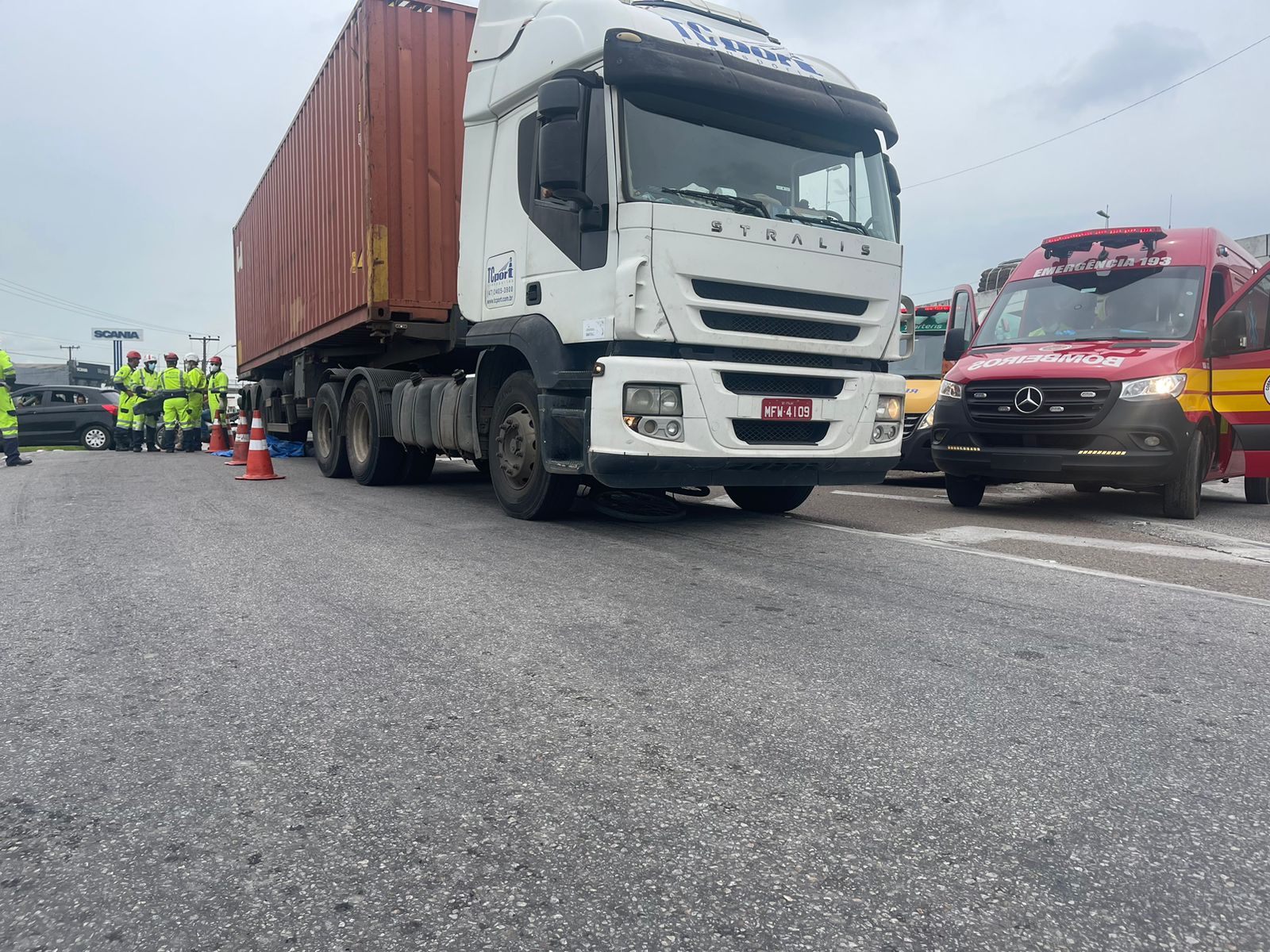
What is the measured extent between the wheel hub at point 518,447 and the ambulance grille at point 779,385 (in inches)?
59.2

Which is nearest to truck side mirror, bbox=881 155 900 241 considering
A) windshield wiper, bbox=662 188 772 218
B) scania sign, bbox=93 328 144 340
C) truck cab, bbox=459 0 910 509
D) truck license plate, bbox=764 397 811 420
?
truck cab, bbox=459 0 910 509

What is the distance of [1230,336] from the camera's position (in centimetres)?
736

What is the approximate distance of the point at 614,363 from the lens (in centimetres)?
517

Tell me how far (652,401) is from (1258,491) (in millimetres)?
7636

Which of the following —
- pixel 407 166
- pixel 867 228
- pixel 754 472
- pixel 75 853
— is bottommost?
pixel 75 853

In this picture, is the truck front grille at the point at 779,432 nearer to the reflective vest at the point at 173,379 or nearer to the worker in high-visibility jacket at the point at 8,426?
the worker in high-visibility jacket at the point at 8,426

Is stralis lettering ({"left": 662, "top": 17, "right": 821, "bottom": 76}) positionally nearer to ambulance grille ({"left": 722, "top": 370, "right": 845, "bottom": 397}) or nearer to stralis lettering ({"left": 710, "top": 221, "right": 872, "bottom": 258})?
stralis lettering ({"left": 710, "top": 221, "right": 872, "bottom": 258})

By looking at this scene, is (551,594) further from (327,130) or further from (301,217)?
(301,217)

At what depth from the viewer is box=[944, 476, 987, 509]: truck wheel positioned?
8.20 metres

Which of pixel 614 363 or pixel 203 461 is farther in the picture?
pixel 203 461

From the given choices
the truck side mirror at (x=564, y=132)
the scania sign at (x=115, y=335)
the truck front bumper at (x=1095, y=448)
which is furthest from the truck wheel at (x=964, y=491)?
the scania sign at (x=115, y=335)

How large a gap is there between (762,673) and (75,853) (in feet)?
6.55

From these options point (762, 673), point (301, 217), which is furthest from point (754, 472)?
point (301, 217)

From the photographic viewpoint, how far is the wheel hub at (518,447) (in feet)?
20.7
